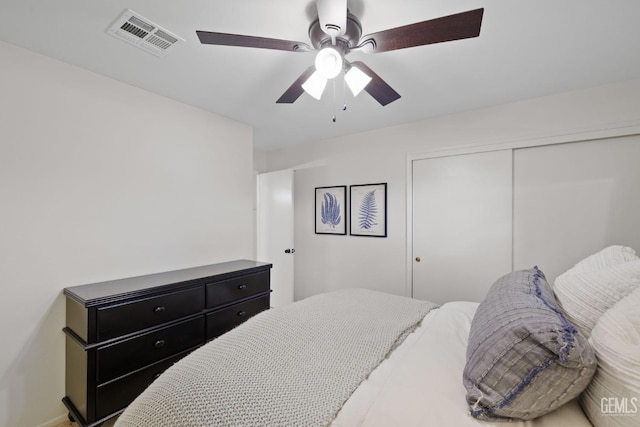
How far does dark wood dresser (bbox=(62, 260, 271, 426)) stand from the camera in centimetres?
162

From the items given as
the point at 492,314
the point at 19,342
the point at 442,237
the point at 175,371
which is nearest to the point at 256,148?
the point at 442,237

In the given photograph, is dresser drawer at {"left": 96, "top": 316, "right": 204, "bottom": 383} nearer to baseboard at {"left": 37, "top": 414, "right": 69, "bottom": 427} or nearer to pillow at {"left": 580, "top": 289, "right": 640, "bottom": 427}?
baseboard at {"left": 37, "top": 414, "right": 69, "bottom": 427}

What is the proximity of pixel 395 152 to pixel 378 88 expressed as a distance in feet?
4.85

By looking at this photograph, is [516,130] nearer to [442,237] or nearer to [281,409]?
[442,237]

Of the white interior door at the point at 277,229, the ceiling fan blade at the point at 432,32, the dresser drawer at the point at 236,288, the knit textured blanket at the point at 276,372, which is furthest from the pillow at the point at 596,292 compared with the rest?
the white interior door at the point at 277,229

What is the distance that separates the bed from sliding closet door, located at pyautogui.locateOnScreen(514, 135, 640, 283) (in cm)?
104

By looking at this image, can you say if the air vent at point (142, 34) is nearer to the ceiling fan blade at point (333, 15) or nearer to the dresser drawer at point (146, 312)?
the ceiling fan blade at point (333, 15)

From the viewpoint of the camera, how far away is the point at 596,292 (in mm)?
1020

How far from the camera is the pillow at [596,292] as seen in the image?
3.13ft

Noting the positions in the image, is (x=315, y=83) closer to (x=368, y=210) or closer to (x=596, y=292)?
(x=596, y=292)

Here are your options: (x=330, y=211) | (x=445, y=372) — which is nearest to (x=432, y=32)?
(x=445, y=372)

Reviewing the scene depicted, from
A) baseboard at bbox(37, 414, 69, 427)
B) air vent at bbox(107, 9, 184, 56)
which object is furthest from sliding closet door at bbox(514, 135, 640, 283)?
baseboard at bbox(37, 414, 69, 427)

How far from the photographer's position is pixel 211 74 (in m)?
1.95

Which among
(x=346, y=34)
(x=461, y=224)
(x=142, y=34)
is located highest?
(x=142, y=34)
